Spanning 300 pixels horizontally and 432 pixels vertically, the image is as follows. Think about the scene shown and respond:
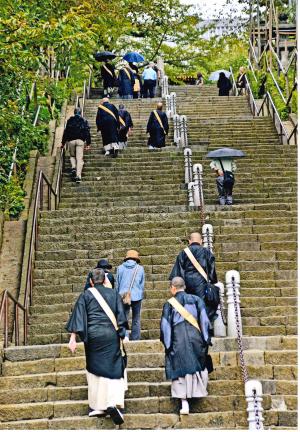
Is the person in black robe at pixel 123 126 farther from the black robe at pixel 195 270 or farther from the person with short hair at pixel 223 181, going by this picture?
the black robe at pixel 195 270

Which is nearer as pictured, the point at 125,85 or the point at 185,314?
the point at 185,314

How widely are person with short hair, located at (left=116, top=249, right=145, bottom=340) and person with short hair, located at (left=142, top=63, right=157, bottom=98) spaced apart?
17398 mm

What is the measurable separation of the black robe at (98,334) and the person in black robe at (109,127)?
425 inches

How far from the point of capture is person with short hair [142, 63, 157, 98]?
28703mm

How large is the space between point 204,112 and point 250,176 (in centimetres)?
838

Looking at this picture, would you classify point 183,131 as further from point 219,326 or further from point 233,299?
Answer: point 233,299

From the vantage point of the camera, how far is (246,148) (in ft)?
69.2

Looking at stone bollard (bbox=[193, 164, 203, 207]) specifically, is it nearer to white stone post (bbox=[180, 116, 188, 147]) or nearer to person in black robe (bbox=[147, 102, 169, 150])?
person in black robe (bbox=[147, 102, 169, 150])

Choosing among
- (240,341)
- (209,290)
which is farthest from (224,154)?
(240,341)

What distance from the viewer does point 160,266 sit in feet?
46.3

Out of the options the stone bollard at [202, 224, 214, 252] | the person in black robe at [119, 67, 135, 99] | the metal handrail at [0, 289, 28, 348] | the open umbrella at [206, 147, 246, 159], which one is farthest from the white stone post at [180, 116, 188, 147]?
the metal handrail at [0, 289, 28, 348]

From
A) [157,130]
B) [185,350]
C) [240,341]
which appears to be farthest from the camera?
[157,130]

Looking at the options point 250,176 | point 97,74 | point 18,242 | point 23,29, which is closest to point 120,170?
point 250,176

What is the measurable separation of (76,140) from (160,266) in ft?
18.3
